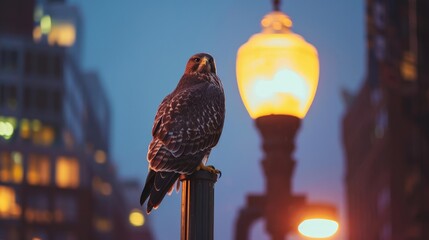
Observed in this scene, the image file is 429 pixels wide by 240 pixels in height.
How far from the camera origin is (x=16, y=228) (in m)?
132

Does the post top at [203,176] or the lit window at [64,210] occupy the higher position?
the lit window at [64,210]

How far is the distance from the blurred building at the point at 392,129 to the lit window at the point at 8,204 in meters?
41.7

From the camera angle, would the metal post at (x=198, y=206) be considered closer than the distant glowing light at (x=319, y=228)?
Yes

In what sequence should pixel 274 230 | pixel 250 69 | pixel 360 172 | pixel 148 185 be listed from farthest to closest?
pixel 360 172, pixel 250 69, pixel 274 230, pixel 148 185

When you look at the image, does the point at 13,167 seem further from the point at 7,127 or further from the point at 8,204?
the point at 7,127

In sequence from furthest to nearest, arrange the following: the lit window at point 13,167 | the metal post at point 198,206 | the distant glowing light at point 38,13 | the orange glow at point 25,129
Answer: the distant glowing light at point 38,13 → the lit window at point 13,167 → the orange glow at point 25,129 → the metal post at point 198,206

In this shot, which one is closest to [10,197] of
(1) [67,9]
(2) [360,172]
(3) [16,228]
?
(3) [16,228]

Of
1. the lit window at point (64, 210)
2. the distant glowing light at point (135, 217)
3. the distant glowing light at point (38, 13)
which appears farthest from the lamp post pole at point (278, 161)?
the distant glowing light at point (135, 217)

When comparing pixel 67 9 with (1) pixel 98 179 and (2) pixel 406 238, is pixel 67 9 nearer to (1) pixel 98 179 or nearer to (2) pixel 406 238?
(1) pixel 98 179

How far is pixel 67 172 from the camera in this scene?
438ft

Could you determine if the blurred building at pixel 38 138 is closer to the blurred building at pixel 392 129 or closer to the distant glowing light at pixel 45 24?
the distant glowing light at pixel 45 24

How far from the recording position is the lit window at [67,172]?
13200cm

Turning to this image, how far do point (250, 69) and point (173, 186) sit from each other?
3.88 m

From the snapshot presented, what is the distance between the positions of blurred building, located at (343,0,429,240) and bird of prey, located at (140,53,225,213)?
229 ft
